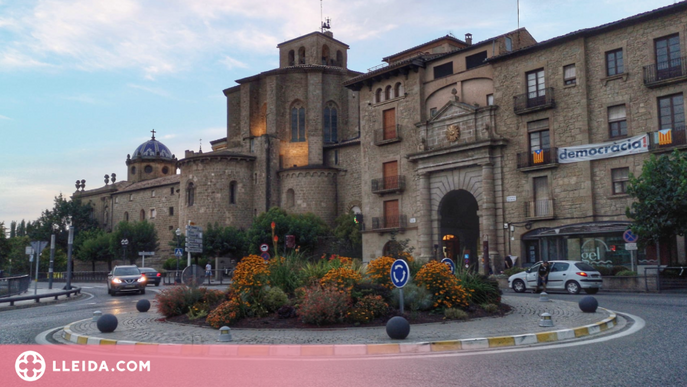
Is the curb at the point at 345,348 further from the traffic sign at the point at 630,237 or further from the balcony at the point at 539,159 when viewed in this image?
the balcony at the point at 539,159

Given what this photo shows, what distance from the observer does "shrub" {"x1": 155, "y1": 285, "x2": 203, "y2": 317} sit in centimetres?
1500

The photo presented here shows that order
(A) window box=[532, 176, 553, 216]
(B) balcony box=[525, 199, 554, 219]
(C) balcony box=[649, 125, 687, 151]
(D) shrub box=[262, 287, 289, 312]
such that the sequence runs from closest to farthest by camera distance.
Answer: (D) shrub box=[262, 287, 289, 312] < (C) balcony box=[649, 125, 687, 151] < (B) balcony box=[525, 199, 554, 219] < (A) window box=[532, 176, 553, 216]

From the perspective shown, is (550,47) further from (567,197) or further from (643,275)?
(643,275)

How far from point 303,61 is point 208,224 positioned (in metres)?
21.1

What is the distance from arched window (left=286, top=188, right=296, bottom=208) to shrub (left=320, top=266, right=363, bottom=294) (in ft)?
140

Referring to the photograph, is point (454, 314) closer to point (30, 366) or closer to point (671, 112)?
point (30, 366)

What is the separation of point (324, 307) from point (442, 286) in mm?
3288

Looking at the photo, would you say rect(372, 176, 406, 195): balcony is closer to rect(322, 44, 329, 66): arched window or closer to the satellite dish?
rect(322, 44, 329, 66): arched window

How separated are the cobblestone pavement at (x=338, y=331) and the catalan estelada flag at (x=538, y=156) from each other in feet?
69.6

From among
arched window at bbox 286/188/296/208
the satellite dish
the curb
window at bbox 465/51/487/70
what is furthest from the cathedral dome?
the curb

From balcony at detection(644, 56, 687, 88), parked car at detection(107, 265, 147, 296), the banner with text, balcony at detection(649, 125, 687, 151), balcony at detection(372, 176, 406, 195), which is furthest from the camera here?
balcony at detection(372, 176, 406, 195)

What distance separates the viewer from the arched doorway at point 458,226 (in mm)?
41062

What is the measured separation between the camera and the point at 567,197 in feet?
111

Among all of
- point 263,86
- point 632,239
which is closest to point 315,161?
point 263,86
